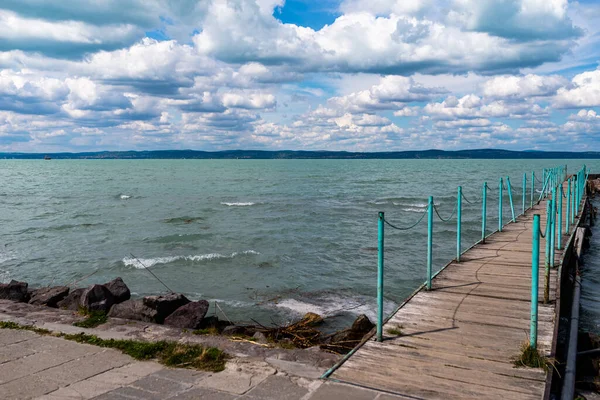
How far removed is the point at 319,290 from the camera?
506 inches

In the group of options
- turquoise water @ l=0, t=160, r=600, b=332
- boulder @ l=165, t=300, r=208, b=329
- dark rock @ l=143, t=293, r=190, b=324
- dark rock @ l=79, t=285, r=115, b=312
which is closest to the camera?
boulder @ l=165, t=300, r=208, b=329

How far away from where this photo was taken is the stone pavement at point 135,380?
4.64m

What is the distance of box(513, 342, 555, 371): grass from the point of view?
511cm

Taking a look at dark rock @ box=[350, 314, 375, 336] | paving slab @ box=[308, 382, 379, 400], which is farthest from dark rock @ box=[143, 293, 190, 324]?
paving slab @ box=[308, 382, 379, 400]

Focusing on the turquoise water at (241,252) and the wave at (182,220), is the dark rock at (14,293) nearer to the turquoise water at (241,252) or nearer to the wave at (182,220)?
the turquoise water at (241,252)

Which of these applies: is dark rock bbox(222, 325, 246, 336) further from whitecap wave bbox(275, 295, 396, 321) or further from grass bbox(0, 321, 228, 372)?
whitecap wave bbox(275, 295, 396, 321)

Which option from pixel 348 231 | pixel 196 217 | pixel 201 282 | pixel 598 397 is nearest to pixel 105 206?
pixel 196 217

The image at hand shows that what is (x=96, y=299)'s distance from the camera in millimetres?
8562

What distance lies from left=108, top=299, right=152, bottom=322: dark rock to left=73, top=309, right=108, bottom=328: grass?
53cm

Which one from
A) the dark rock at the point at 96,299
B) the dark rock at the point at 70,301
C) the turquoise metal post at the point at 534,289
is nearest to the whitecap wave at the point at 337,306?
the dark rock at the point at 96,299

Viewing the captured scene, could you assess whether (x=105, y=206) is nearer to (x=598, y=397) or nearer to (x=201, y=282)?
(x=201, y=282)

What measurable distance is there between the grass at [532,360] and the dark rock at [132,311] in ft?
18.3

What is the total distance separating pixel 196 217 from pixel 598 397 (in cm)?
2634

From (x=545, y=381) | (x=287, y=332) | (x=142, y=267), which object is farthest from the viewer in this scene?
(x=142, y=267)
